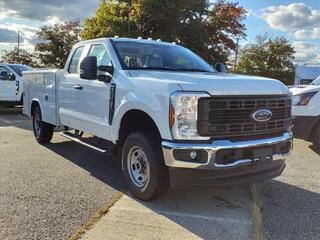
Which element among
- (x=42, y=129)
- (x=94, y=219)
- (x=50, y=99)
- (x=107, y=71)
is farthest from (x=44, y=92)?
(x=94, y=219)

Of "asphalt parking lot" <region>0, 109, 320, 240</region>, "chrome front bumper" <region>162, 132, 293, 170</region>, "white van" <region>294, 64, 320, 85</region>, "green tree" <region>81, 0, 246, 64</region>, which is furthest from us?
"green tree" <region>81, 0, 246, 64</region>

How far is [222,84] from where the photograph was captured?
473 centimetres

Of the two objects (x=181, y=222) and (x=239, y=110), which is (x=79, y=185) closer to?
(x=181, y=222)

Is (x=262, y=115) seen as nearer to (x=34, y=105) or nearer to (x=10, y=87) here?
(x=34, y=105)

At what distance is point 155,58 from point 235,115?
2039mm

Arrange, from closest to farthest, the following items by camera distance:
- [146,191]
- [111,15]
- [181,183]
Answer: [181,183] → [146,191] → [111,15]

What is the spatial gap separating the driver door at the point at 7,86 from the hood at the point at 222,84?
11626 mm

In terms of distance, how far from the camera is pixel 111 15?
2467 centimetres

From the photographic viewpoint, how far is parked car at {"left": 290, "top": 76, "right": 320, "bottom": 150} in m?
8.13

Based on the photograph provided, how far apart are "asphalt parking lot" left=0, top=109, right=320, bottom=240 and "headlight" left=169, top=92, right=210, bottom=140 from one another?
3.10 feet

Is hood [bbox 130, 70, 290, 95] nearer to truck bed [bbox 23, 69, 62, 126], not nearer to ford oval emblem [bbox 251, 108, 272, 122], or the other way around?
ford oval emblem [bbox 251, 108, 272, 122]

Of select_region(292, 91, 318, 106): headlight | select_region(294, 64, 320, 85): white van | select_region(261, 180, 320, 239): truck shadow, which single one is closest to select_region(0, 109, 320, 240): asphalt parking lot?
select_region(261, 180, 320, 239): truck shadow

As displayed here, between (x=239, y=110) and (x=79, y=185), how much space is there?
2.48 meters

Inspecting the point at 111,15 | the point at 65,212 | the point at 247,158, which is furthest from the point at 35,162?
the point at 111,15
